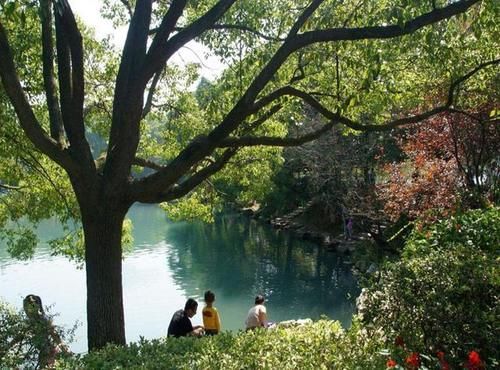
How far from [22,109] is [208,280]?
1648 centimetres

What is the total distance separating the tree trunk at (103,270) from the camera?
18.2 feet

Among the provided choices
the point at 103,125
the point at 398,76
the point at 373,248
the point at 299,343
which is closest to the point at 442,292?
the point at 299,343

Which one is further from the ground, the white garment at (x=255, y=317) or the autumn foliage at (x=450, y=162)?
the autumn foliage at (x=450, y=162)

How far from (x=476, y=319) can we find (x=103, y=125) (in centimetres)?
813

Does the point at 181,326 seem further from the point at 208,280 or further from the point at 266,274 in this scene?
the point at 266,274

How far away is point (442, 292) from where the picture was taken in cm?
408

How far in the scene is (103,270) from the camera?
5.55 m

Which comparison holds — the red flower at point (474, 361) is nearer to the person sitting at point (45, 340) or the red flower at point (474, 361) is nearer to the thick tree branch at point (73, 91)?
the thick tree branch at point (73, 91)

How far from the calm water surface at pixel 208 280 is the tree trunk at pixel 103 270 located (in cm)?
781

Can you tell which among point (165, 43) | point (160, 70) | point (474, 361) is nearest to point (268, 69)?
point (165, 43)

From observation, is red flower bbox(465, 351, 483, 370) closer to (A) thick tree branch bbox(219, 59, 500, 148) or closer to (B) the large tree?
(B) the large tree

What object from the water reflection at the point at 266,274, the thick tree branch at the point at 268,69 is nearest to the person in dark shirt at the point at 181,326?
the thick tree branch at the point at 268,69

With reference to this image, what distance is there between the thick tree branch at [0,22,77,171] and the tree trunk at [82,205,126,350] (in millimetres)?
578

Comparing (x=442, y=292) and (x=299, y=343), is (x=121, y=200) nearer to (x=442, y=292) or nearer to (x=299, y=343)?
(x=299, y=343)
